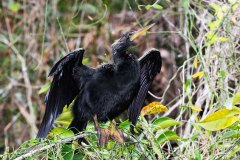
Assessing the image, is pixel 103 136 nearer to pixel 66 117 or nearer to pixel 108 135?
pixel 108 135

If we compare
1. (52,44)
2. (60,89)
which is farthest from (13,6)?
(60,89)

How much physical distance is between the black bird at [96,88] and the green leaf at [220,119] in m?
0.57

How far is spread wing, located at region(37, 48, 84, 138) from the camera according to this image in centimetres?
282

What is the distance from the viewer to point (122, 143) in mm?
2562

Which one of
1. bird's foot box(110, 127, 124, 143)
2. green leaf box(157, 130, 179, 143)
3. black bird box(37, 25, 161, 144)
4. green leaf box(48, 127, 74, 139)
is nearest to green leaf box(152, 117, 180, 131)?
green leaf box(157, 130, 179, 143)

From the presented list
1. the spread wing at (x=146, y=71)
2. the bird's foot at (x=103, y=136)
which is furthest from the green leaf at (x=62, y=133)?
the spread wing at (x=146, y=71)

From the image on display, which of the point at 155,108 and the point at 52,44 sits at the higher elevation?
the point at 155,108

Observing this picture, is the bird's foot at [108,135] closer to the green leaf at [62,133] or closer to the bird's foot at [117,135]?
the bird's foot at [117,135]

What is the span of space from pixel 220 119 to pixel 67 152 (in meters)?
0.62

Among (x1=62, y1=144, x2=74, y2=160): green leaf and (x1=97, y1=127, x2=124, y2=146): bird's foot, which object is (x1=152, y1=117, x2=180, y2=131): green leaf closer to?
(x1=97, y1=127, x2=124, y2=146): bird's foot

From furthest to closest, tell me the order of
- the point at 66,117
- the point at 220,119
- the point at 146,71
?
the point at 146,71
the point at 66,117
the point at 220,119

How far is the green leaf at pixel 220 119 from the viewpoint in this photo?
2.45 metres

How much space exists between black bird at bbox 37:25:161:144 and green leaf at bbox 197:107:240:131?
22.3 inches

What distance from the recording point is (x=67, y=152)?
8.18 feet
